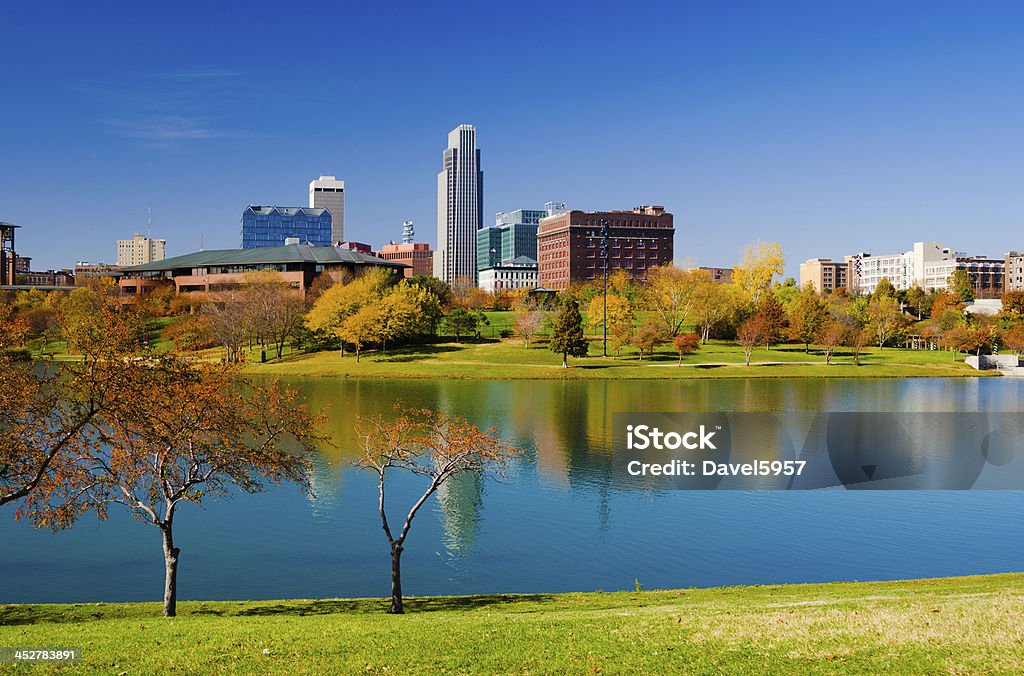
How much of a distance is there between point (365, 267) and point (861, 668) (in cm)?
12148

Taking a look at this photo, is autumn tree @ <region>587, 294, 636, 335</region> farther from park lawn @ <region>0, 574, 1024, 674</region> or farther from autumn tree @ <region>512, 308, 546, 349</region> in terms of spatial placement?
park lawn @ <region>0, 574, 1024, 674</region>

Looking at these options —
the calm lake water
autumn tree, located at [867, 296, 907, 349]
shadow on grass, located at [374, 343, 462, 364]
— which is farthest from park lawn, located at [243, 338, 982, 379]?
the calm lake water

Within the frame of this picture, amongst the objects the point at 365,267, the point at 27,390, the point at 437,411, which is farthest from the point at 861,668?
the point at 365,267

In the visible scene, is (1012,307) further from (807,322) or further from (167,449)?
(167,449)

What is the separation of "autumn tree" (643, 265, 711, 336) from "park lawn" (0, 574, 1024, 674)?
9421cm

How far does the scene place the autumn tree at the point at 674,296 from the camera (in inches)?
4525

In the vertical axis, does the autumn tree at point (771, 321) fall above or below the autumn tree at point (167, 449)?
above

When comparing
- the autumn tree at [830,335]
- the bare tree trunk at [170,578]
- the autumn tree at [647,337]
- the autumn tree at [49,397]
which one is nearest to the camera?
the autumn tree at [49,397]

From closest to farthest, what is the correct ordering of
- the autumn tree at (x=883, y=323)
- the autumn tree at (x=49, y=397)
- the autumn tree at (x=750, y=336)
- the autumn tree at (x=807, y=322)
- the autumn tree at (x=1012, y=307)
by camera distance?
the autumn tree at (x=49, y=397) → the autumn tree at (x=750, y=336) → the autumn tree at (x=807, y=322) → the autumn tree at (x=883, y=323) → the autumn tree at (x=1012, y=307)

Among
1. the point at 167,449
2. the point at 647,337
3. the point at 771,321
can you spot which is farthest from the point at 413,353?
the point at 167,449

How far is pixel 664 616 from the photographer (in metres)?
18.2

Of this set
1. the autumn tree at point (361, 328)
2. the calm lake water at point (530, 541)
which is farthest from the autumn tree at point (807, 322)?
the calm lake water at point (530, 541)

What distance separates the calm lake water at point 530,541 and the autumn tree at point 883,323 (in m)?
82.5

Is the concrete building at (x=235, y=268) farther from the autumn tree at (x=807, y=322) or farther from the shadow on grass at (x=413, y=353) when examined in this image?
the autumn tree at (x=807, y=322)
